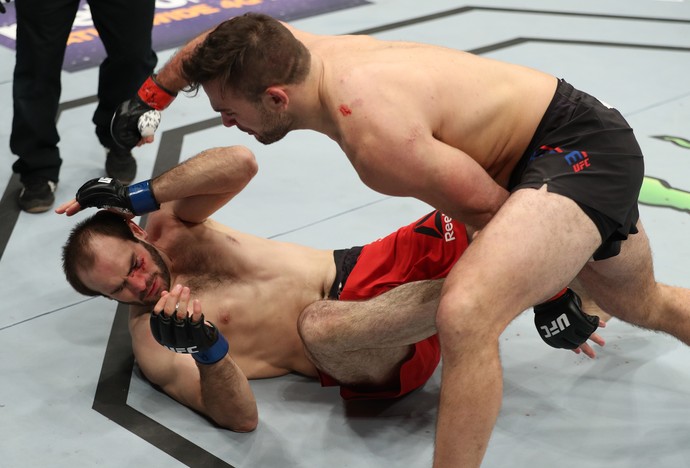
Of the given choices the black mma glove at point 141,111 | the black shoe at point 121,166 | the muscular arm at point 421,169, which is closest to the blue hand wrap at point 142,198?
the black mma glove at point 141,111

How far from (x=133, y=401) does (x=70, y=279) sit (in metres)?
0.44

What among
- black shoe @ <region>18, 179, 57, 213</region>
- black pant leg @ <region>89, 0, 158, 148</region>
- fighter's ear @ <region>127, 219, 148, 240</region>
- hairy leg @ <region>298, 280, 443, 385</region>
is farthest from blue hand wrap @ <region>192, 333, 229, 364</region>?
black pant leg @ <region>89, 0, 158, 148</region>

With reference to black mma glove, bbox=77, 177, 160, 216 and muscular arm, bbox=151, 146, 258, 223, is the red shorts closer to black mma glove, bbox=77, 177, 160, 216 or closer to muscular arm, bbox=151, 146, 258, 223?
muscular arm, bbox=151, 146, 258, 223

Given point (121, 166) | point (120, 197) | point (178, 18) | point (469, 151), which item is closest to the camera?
point (469, 151)

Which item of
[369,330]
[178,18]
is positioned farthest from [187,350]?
[178,18]

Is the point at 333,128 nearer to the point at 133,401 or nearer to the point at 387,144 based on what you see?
the point at 387,144

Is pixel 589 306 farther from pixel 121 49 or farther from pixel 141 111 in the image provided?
pixel 121 49

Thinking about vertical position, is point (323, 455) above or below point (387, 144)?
below

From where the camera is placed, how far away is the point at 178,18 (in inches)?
249

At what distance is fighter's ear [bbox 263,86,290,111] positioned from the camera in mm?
2367

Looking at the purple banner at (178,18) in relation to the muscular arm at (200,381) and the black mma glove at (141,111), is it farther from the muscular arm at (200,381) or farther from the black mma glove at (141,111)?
the muscular arm at (200,381)

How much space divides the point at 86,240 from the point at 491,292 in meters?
1.33

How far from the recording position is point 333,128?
95.0 inches

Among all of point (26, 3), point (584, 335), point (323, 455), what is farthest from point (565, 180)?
point (26, 3)
